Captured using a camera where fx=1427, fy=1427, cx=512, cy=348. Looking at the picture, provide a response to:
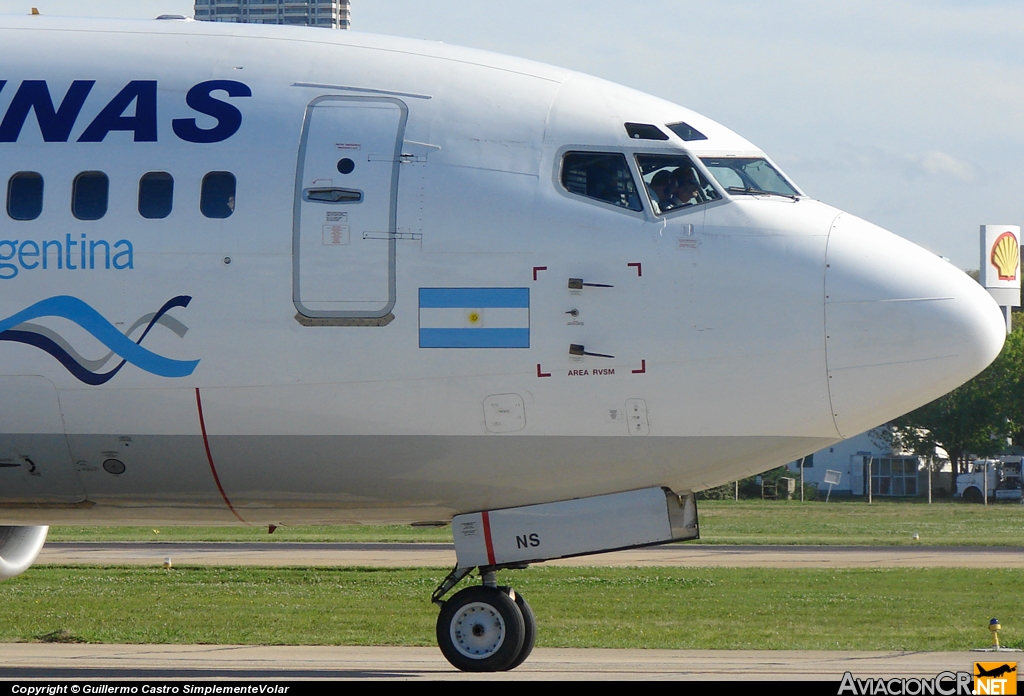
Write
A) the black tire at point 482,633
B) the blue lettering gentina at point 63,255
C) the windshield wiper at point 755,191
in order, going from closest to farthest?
the blue lettering gentina at point 63,255
the windshield wiper at point 755,191
the black tire at point 482,633

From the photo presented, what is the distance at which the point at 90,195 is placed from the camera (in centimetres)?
1186

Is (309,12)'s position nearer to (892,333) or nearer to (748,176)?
(748,176)

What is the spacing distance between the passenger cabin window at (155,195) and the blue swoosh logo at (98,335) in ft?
2.45

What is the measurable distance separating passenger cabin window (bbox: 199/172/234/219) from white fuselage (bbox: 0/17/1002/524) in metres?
0.08

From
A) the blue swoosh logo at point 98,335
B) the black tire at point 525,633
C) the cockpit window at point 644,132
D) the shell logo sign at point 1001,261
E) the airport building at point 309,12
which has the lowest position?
the black tire at point 525,633

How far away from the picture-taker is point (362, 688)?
12.5 meters

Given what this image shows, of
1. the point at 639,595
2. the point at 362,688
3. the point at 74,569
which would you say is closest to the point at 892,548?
the point at 639,595

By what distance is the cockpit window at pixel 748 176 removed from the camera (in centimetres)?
1204

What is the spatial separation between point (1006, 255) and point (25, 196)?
296ft

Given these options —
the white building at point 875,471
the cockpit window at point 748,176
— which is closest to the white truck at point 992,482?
the white building at point 875,471

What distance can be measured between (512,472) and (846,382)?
283cm

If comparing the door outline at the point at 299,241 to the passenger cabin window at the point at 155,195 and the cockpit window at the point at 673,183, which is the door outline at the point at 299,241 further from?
the cockpit window at the point at 673,183

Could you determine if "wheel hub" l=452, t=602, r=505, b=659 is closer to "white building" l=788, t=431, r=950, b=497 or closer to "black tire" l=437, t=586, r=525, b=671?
"black tire" l=437, t=586, r=525, b=671

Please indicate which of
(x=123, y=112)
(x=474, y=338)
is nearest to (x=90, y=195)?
(x=123, y=112)
